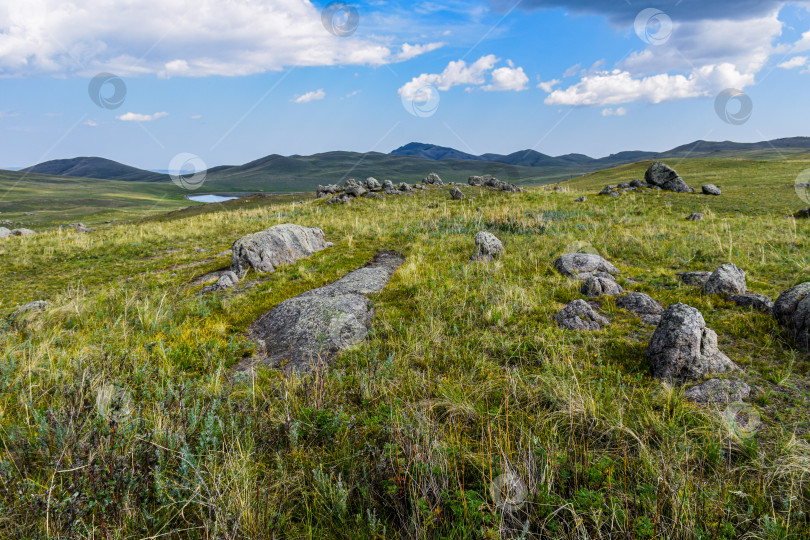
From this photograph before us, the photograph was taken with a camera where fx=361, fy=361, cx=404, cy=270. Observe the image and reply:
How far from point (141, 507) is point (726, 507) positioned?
466cm

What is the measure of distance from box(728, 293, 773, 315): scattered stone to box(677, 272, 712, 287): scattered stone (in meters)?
1.27

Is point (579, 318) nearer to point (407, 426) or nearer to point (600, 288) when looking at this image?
point (600, 288)

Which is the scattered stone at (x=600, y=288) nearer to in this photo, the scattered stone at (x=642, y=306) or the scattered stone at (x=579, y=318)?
the scattered stone at (x=642, y=306)

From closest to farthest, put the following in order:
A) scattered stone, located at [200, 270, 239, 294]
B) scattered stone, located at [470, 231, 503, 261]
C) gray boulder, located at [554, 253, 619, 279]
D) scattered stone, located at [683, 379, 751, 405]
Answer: scattered stone, located at [683, 379, 751, 405] < gray boulder, located at [554, 253, 619, 279] < scattered stone, located at [200, 270, 239, 294] < scattered stone, located at [470, 231, 503, 261]

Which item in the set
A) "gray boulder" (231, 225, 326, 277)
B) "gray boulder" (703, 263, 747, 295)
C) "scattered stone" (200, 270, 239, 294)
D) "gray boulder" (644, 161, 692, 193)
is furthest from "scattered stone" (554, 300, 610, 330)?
"gray boulder" (644, 161, 692, 193)

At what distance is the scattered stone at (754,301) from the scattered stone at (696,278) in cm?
127

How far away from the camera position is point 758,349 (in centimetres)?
572

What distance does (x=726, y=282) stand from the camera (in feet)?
26.1

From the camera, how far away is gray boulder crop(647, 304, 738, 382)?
497cm

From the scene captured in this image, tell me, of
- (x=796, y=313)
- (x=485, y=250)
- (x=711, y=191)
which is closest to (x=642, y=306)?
(x=796, y=313)

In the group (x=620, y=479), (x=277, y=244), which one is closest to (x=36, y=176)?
(x=277, y=244)

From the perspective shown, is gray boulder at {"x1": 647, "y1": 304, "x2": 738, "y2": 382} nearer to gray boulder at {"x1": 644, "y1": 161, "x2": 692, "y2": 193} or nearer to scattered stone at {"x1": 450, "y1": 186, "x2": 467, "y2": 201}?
scattered stone at {"x1": 450, "y1": 186, "x2": 467, "y2": 201}

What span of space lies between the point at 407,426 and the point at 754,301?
7773mm

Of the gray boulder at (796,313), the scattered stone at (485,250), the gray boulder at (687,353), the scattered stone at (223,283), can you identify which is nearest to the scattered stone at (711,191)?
the scattered stone at (485,250)
